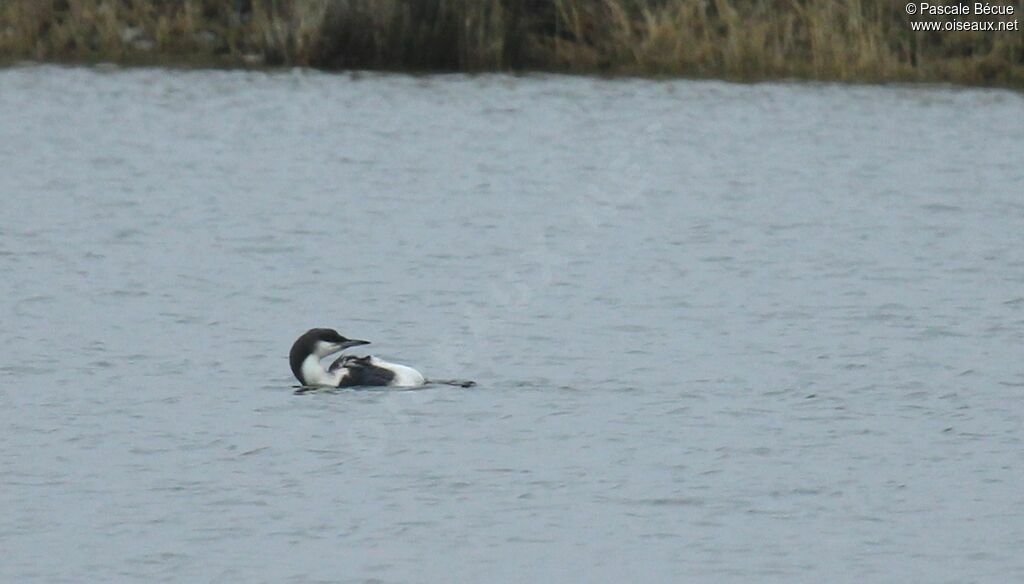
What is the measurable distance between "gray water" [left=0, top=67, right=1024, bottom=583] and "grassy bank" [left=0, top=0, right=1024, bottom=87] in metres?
1.99

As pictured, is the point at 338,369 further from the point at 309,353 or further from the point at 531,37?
the point at 531,37

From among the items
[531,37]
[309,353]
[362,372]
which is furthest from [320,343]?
[531,37]

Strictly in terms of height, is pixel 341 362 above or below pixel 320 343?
below

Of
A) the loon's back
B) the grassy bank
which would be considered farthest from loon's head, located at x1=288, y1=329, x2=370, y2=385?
the grassy bank

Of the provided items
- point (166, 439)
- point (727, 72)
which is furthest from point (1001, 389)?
point (727, 72)

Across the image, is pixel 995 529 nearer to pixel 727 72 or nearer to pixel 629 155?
pixel 629 155

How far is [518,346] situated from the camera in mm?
12102

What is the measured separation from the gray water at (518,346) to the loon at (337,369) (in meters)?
0.12

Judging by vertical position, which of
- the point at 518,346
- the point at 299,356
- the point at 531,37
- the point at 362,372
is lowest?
the point at 518,346

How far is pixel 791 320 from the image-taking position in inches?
510

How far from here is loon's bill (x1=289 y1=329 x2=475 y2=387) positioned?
35.5ft

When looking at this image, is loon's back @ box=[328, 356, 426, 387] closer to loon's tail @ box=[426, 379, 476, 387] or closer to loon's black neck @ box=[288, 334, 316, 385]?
loon's tail @ box=[426, 379, 476, 387]

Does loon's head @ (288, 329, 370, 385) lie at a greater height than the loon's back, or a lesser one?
greater

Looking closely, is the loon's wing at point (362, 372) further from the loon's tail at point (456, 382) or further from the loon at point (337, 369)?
the loon's tail at point (456, 382)
